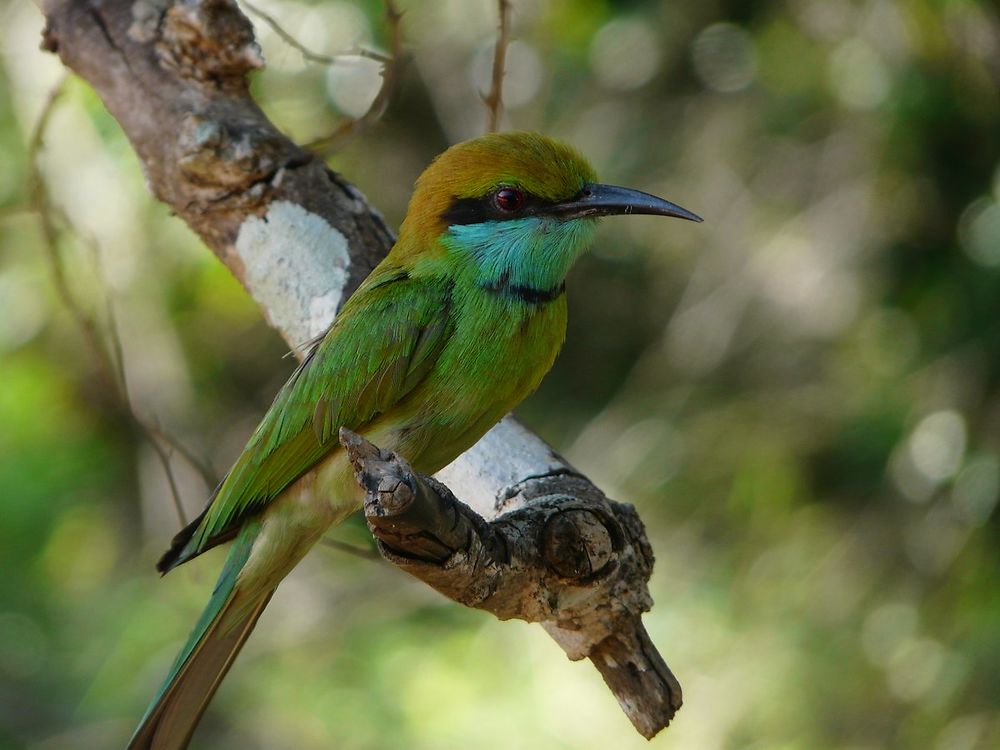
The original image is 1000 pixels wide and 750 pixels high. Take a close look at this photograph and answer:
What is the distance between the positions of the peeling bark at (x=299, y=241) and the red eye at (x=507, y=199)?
1.27 ft

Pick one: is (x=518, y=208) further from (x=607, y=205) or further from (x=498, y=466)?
(x=498, y=466)

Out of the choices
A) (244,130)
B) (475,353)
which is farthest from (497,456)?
(244,130)

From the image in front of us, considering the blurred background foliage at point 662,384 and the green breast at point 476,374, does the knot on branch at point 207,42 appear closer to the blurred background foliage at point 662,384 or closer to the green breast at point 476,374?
the blurred background foliage at point 662,384

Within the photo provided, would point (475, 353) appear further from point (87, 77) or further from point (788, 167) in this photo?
point (788, 167)

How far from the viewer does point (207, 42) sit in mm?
3096

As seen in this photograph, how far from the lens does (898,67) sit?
4105 mm

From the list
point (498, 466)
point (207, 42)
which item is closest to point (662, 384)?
point (498, 466)

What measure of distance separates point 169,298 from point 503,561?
9.36 feet

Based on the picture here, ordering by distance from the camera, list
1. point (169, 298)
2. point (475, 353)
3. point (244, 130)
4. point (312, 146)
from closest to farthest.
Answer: point (475, 353)
point (244, 130)
point (312, 146)
point (169, 298)

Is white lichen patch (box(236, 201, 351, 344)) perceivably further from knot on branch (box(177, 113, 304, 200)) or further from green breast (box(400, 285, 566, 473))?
green breast (box(400, 285, 566, 473))

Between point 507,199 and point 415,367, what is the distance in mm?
456

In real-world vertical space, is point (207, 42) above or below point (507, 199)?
above

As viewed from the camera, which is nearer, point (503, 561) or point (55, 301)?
point (503, 561)

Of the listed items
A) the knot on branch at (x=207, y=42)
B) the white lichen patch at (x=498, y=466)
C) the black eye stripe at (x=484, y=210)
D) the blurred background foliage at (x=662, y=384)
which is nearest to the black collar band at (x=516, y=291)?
the black eye stripe at (x=484, y=210)
